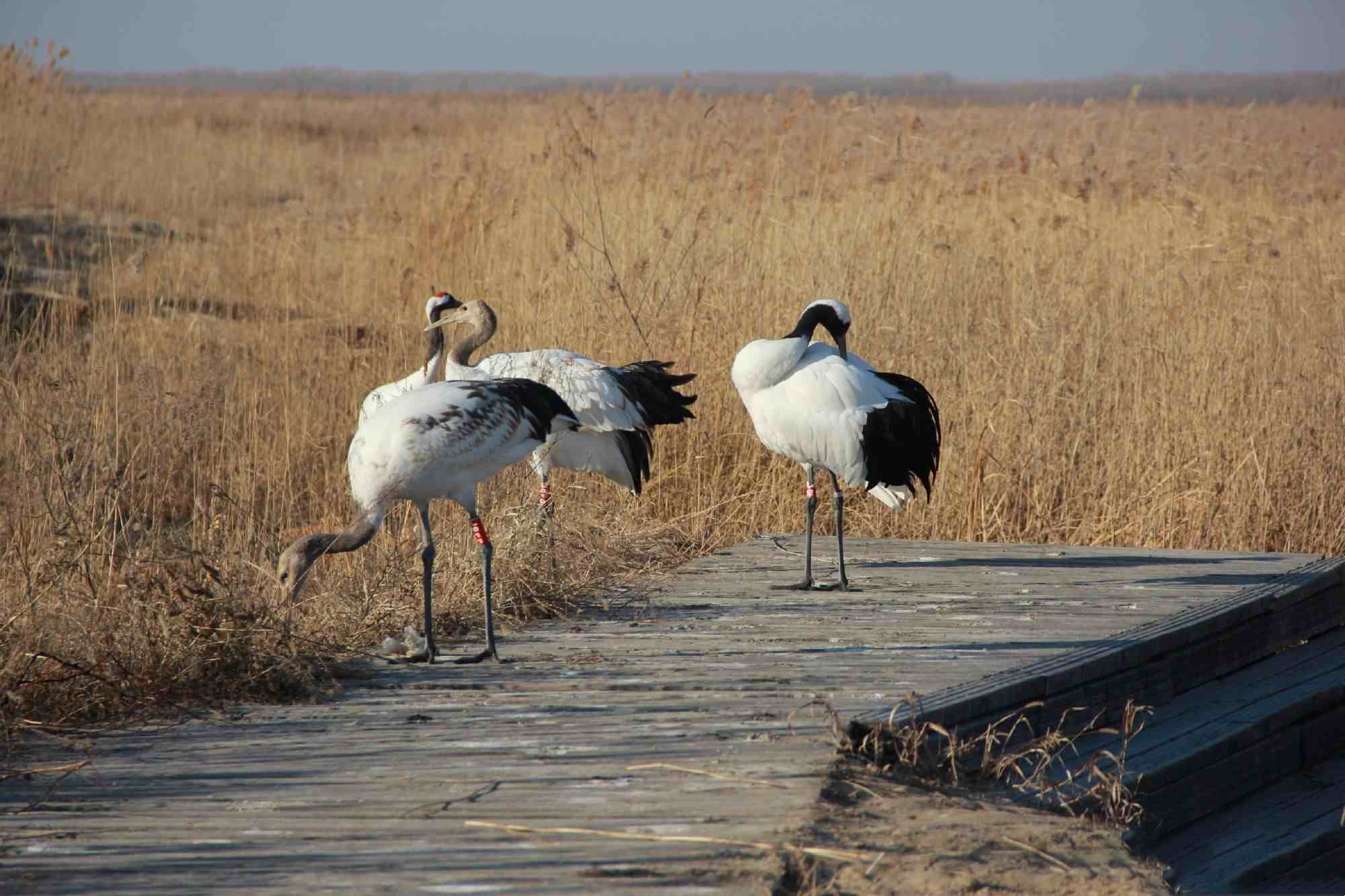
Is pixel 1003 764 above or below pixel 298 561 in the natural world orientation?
below

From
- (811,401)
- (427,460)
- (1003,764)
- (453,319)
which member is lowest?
(1003,764)

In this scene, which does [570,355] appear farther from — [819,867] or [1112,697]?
[819,867]

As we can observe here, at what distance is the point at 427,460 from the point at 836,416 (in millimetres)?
1789

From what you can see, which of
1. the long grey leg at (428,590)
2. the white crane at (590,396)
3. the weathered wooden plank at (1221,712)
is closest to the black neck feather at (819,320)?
the white crane at (590,396)

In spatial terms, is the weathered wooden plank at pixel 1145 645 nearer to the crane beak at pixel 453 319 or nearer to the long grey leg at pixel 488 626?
the long grey leg at pixel 488 626

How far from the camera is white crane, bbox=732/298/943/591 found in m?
5.95

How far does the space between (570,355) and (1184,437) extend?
11.4ft

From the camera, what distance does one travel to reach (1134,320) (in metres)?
9.34

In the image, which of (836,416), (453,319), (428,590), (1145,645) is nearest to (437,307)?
(453,319)

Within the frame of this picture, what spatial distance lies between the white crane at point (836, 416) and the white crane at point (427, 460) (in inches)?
46.1

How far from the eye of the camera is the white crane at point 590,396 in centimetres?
724

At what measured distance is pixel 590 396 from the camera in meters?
7.24

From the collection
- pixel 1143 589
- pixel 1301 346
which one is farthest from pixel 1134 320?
pixel 1143 589

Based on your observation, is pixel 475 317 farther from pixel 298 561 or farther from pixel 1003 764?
pixel 1003 764
